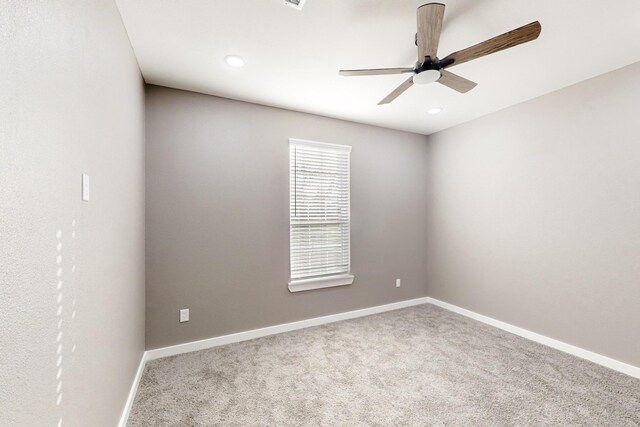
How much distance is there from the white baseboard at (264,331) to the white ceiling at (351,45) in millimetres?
2562

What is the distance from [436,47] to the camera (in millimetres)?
1765

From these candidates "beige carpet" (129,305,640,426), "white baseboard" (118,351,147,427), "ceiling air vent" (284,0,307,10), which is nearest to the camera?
"ceiling air vent" (284,0,307,10)

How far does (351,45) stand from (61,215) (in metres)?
2.05

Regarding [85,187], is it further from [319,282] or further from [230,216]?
[319,282]

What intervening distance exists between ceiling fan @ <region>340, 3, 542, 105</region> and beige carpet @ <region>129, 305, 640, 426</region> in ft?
7.71

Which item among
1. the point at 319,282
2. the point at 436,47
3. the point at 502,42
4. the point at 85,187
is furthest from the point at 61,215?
the point at 319,282

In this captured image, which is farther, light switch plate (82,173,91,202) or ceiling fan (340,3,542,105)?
ceiling fan (340,3,542,105)

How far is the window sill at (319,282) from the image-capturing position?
3.28 m

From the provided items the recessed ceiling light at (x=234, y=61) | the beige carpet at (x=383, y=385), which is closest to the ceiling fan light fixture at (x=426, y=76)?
the recessed ceiling light at (x=234, y=61)

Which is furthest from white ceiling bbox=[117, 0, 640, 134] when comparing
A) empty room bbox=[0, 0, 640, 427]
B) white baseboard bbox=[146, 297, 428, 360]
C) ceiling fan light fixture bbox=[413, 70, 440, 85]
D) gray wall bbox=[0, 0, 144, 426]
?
white baseboard bbox=[146, 297, 428, 360]

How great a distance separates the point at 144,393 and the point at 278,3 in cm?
292

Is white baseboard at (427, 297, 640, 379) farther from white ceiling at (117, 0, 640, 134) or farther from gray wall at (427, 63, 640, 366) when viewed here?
white ceiling at (117, 0, 640, 134)

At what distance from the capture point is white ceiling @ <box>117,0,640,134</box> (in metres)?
1.73

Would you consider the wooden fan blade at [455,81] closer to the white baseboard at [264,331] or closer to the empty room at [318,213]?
the empty room at [318,213]
